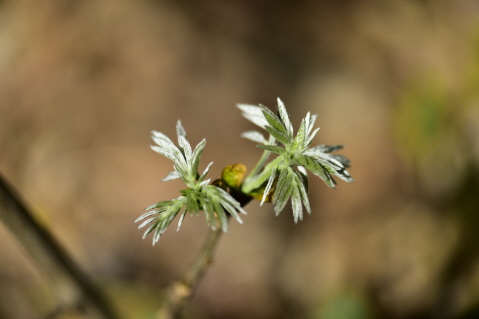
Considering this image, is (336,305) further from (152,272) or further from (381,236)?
(152,272)

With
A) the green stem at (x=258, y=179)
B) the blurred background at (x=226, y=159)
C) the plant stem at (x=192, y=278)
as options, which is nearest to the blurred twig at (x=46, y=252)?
the plant stem at (x=192, y=278)

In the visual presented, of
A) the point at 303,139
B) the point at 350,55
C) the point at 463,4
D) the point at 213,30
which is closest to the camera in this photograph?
the point at 303,139

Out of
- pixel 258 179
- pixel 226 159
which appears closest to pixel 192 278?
pixel 258 179

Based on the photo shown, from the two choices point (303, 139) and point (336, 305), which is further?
point (336, 305)

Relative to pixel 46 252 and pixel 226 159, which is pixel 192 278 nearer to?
pixel 46 252

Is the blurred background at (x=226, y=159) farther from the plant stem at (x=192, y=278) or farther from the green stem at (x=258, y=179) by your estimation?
the green stem at (x=258, y=179)

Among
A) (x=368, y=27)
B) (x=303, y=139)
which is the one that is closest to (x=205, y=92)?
(x=368, y=27)

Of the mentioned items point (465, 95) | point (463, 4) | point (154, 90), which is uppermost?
point (463, 4)
